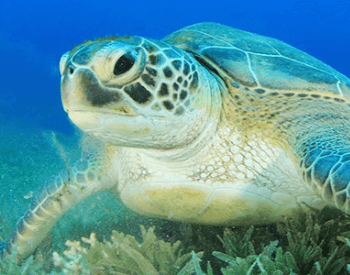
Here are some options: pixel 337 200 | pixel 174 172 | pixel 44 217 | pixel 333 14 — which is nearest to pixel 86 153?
pixel 44 217

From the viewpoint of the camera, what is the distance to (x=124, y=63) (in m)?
1.51

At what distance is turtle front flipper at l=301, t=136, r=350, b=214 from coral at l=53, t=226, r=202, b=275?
0.74 metres

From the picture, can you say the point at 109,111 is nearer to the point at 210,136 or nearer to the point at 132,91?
the point at 132,91

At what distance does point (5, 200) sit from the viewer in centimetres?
338

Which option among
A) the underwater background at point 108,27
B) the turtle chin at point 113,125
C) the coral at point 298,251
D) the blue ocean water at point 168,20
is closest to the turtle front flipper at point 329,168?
the coral at point 298,251

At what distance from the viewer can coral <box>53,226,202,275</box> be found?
1.70 meters

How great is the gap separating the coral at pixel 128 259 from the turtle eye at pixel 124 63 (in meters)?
0.88

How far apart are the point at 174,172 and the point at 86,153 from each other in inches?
34.8

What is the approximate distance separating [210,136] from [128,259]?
866mm

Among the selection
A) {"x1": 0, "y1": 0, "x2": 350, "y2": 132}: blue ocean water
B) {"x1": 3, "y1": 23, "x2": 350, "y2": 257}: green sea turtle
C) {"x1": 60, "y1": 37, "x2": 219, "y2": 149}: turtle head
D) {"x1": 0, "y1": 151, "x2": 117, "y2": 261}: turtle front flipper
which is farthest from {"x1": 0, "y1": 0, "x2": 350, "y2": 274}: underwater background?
{"x1": 60, "y1": 37, "x2": 219, "y2": 149}: turtle head

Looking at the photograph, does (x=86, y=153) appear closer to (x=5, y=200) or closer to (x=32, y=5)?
(x=5, y=200)

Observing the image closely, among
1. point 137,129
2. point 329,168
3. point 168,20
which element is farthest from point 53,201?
point 168,20

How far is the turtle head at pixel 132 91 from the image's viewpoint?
1.47 m

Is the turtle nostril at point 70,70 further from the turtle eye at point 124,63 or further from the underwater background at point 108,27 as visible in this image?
the underwater background at point 108,27
